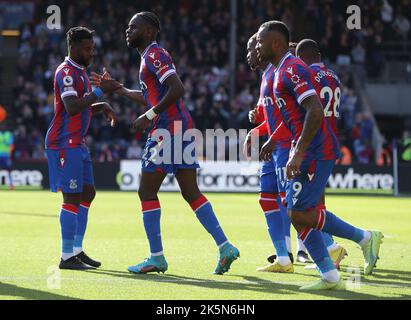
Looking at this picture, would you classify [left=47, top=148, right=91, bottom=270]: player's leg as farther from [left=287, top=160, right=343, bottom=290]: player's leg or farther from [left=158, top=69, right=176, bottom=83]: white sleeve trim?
[left=287, top=160, right=343, bottom=290]: player's leg

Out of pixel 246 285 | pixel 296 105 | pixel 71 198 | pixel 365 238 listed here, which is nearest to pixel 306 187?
pixel 296 105

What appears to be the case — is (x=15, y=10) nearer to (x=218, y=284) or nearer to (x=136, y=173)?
(x=136, y=173)

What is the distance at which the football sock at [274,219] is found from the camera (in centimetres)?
944

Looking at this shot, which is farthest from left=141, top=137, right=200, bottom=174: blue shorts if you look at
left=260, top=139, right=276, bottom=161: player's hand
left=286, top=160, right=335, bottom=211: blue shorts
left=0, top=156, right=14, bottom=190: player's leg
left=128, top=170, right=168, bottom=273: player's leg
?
left=0, top=156, right=14, bottom=190: player's leg

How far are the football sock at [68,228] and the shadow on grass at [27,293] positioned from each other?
135cm

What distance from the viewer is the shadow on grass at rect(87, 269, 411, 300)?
7.52m

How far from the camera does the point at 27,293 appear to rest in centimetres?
752

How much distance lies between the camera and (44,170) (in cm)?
2689

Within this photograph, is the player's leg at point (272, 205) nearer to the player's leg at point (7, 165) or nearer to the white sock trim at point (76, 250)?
the white sock trim at point (76, 250)

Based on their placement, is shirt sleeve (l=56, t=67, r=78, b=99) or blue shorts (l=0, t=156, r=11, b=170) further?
blue shorts (l=0, t=156, r=11, b=170)

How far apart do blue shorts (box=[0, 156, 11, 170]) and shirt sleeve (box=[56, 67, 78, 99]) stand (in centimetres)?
1791

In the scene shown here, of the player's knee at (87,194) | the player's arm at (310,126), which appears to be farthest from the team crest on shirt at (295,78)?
the player's knee at (87,194)

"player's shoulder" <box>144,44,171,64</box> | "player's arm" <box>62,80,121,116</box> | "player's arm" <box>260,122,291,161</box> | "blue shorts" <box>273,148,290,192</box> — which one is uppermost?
"player's shoulder" <box>144,44,171,64</box>

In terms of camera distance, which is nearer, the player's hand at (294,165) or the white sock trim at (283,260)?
the player's hand at (294,165)
